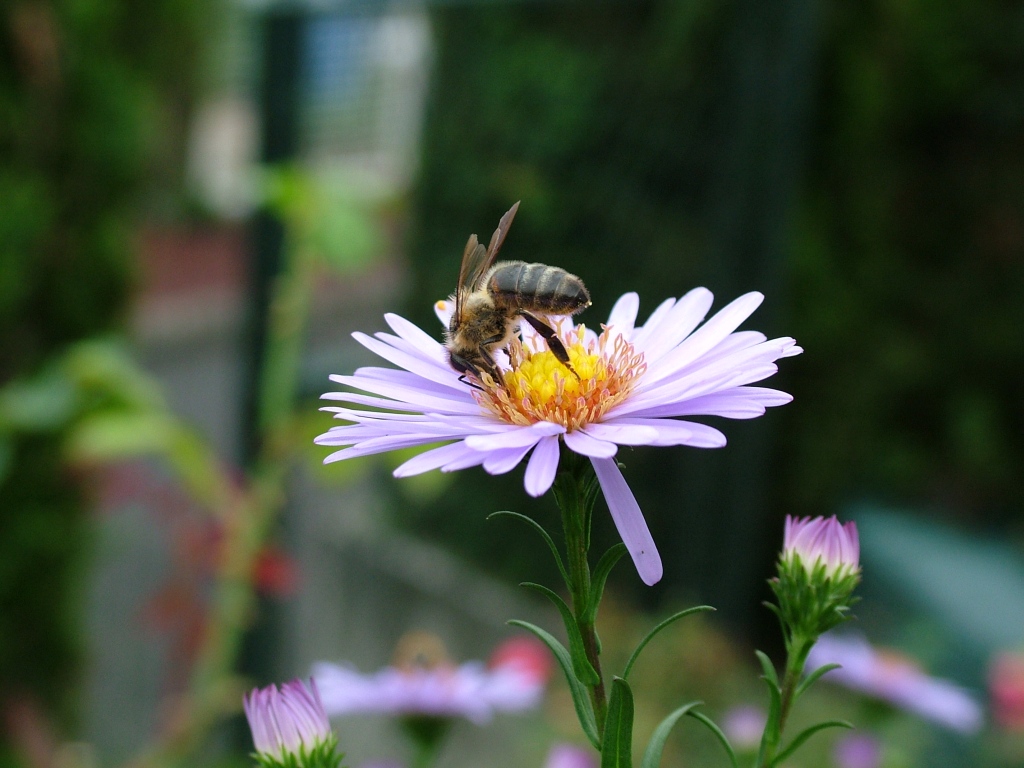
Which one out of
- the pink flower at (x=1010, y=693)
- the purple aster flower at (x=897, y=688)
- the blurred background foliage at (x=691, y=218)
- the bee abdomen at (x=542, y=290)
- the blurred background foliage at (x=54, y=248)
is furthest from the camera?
the blurred background foliage at (x=691, y=218)

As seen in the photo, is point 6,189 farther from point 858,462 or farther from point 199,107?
point 199,107

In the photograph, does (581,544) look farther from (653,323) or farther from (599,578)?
(653,323)

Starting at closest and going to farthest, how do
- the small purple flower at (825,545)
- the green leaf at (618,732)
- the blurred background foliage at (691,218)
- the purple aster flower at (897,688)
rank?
1. the green leaf at (618,732)
2. the small purple flower at (825,545)
3. the purple aster flower at (897,688)
4. the blurred background foliage at (691,218)

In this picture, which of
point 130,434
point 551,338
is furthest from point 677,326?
point 130,434

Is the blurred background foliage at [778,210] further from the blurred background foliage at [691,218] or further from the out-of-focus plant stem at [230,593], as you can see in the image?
the out-of-focus plant stem at [230,593]

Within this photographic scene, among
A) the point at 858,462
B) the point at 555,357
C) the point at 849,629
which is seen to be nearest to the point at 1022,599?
the point at 849,629

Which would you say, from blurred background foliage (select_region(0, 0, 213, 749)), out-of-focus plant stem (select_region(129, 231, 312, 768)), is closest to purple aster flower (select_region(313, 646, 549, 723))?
out-of-focus plant stem (select_region(129, 231, 312, 768))

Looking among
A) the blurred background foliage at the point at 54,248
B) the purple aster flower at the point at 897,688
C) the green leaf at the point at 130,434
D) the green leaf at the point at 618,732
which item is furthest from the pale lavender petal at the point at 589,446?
the blurred background foliage at the point at 54,248
